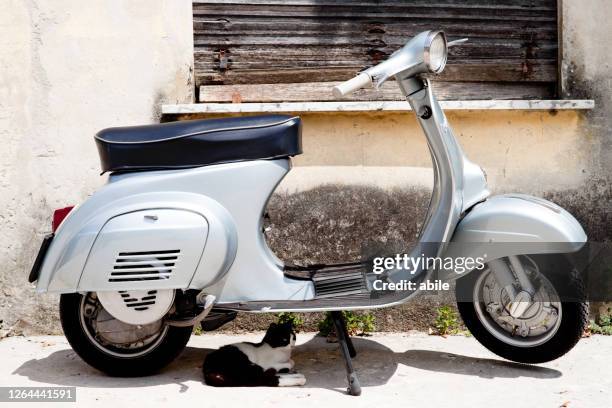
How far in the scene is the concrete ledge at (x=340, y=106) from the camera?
5176 mm

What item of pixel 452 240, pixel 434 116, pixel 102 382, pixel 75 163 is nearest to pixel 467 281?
pixel 452 240

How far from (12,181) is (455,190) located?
2680 mm

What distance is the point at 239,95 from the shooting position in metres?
5.45

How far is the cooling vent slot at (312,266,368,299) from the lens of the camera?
14.0ft

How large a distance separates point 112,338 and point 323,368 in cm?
108

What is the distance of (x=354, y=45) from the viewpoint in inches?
217

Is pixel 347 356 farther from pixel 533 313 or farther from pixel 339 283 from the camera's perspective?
pixel 533 313

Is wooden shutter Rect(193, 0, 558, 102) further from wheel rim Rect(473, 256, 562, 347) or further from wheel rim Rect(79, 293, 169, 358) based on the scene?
wheel rim Rect(79, 293, 169, 358)

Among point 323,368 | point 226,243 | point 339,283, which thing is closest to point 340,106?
point 339,283

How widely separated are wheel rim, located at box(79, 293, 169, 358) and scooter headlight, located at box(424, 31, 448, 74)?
1801 millimetres

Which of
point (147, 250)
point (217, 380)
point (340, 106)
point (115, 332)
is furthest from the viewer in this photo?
point (340, 106)

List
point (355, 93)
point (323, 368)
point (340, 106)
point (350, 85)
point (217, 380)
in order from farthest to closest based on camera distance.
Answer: point (355, 93)
point (340, 106)
point (323, 368)
point (217, 380)
point (350, 85)

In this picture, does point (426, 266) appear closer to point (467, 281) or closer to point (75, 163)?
point (467, 281)

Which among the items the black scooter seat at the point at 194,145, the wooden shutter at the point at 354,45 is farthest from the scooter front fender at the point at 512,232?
the wooden shutter at the point at 354,45
